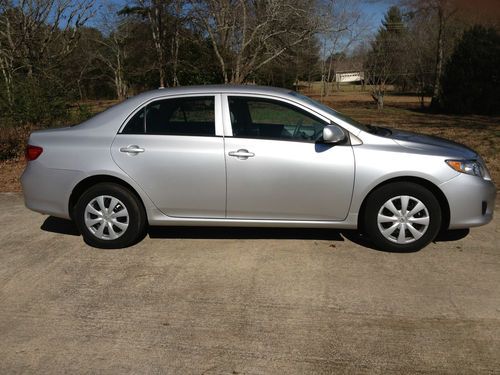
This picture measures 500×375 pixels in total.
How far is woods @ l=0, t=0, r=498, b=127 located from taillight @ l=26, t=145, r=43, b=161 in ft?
12.6

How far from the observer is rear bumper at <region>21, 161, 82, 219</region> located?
14.7 feet

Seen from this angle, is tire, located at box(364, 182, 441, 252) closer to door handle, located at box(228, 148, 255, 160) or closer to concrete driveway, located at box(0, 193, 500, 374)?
concrete driveway, located at box(0, 193, 500, 374)

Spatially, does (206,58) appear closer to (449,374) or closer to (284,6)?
(284,6)

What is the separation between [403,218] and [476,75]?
63.6ft

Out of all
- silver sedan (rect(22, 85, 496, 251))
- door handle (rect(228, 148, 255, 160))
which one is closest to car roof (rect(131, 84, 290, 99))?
silver sedan (rect(22, 85, 496, 251))

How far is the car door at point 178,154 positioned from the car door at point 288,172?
0.14 metres

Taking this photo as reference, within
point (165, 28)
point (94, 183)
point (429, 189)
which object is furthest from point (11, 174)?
point (165, 28)

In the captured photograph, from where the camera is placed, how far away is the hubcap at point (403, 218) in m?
4.27

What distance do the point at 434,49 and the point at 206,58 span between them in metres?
15.7

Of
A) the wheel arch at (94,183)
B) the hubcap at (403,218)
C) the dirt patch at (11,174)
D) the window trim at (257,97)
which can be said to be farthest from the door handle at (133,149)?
the dirt patch at (11,174)

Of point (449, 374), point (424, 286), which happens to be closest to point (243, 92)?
point (424, 286)

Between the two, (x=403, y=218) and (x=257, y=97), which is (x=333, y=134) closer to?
(x=257, y=97)

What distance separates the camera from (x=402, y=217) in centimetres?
429

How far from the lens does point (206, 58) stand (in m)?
20.6
